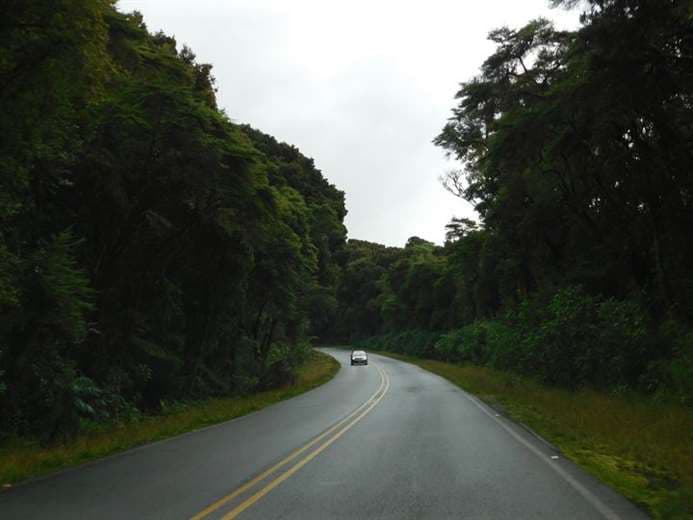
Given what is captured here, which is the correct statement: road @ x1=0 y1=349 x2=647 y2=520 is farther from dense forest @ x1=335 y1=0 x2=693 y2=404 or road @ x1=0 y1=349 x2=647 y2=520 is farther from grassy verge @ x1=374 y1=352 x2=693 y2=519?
dense forest @ x1=335 y1=0 x2=693 y2=404

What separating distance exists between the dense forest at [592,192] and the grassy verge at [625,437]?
157 centimetres

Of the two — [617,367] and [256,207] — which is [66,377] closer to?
[256,207]

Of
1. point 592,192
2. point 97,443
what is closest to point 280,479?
point 97,443

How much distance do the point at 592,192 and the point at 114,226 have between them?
20452mm

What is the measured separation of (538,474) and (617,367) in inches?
515

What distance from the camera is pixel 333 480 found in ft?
28.4

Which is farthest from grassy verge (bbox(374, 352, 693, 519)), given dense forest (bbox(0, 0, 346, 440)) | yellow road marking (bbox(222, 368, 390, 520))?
dense forest (bbox(0, 0, 346, 440))

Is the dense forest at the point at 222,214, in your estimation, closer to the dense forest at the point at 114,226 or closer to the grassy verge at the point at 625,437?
the dense forest at the point at 114,226

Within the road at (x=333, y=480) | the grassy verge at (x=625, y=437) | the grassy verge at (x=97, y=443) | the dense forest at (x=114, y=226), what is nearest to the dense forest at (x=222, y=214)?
the dense forest at (x=114, y=226)

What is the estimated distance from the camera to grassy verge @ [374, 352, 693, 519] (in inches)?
308

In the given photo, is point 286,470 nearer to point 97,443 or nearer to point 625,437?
point 97,443

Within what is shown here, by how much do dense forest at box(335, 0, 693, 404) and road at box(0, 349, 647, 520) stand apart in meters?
7.55

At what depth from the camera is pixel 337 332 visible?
119625 mm

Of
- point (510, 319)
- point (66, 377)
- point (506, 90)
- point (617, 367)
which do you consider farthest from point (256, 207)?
point (510, 319)
